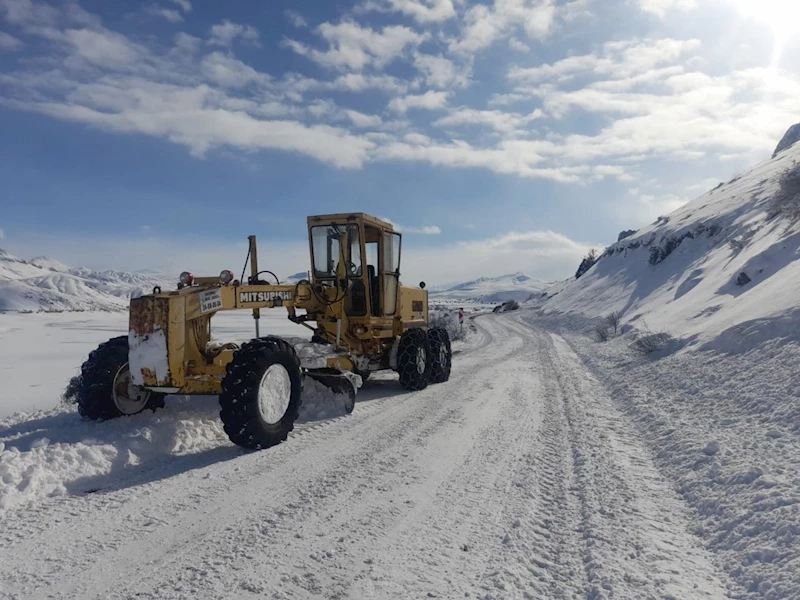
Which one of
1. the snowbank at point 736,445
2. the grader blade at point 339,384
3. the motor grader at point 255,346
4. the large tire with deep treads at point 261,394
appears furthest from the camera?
the grader blade at point 339,384

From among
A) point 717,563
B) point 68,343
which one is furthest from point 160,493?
point 68,343

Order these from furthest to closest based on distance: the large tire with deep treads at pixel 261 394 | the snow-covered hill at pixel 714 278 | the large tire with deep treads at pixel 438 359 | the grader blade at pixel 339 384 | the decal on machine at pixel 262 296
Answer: the large tire with deep treads at pixel 438 359 → the snow-covered hill at pixel 714 278 → the grader blade at pixel 339 384 → the decal on machine at pixel 262 296 → the large tire with deep treads at pixel 261 394

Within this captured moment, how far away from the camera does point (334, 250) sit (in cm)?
866

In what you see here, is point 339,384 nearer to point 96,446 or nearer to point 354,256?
point 354,256

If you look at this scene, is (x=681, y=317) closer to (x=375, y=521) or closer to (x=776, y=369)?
(x=776, y=369)

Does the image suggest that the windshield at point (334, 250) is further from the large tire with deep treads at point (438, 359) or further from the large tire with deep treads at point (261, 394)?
the large tire with deep treads at point (261, 394)

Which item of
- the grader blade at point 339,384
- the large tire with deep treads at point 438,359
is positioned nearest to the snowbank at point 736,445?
the large tire with deep treads at point 438,359

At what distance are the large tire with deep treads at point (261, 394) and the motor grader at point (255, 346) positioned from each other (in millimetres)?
11

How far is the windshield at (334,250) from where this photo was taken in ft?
28.2

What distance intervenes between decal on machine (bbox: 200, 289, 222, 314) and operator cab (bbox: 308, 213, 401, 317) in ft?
9.03

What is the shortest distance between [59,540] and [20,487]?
40.8 inches

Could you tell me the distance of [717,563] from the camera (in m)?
3.18

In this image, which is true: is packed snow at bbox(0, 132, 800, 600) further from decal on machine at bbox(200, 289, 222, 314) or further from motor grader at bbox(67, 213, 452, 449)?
decal on machine at bbox(200, 289, 222, 314)

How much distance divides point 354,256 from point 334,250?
14.3 inches
